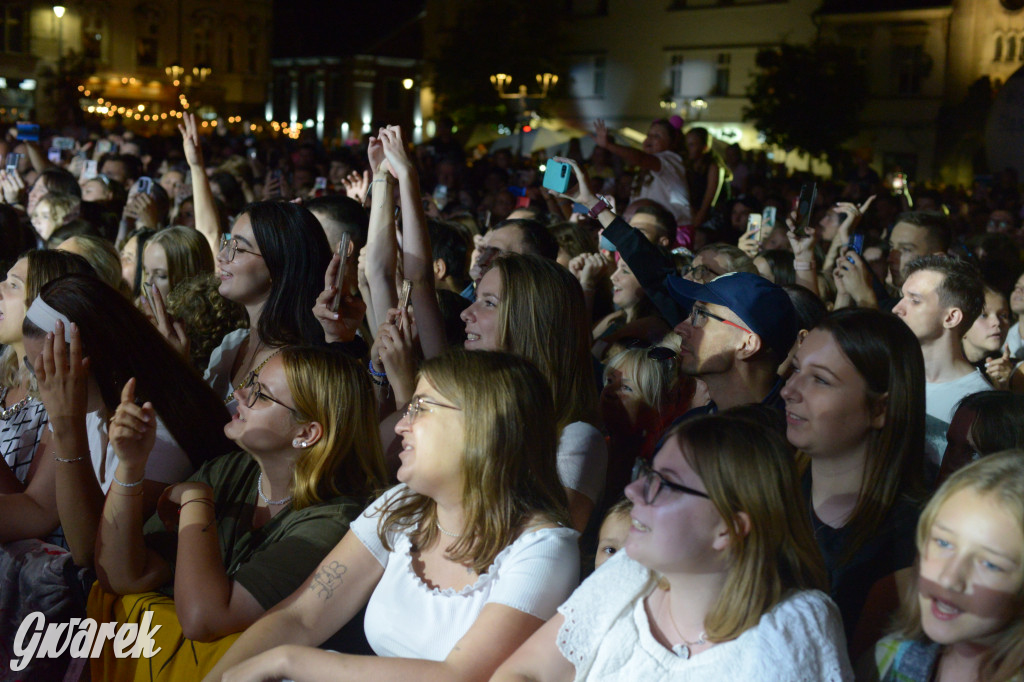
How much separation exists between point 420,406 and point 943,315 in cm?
256

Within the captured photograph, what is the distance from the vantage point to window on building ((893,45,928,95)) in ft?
107

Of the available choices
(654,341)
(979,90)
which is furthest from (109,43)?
(654,341)

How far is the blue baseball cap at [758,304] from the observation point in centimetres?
335

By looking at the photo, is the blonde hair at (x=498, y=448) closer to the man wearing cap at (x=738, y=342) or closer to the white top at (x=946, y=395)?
the man wearing cap at (x=738, y=342)

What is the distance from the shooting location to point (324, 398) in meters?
2.96

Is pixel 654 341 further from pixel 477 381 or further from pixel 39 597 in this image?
pixel 39 597

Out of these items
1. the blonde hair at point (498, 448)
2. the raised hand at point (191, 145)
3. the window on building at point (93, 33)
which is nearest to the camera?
the blonde hair at point (498, 448)

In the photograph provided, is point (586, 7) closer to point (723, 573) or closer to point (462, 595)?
point (462, 595)

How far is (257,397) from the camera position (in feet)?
9.75

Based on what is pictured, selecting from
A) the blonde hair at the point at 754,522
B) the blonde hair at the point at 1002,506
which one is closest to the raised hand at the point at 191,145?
the blonde hair at the point at 754,522

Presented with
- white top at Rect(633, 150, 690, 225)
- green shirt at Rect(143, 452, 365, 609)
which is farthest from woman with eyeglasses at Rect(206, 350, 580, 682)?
white top at Rect(633, 150, 690, 225)

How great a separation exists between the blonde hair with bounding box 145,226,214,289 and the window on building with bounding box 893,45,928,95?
32.0 metres

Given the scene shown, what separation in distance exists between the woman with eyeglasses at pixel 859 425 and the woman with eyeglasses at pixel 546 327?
2.09ft

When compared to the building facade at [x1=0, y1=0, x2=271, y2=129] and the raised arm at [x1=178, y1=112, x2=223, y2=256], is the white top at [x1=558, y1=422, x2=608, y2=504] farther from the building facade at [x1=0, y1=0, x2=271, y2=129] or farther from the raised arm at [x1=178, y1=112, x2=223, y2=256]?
the building facade at [x1=0, y1=0, x2=271, y2=129]
